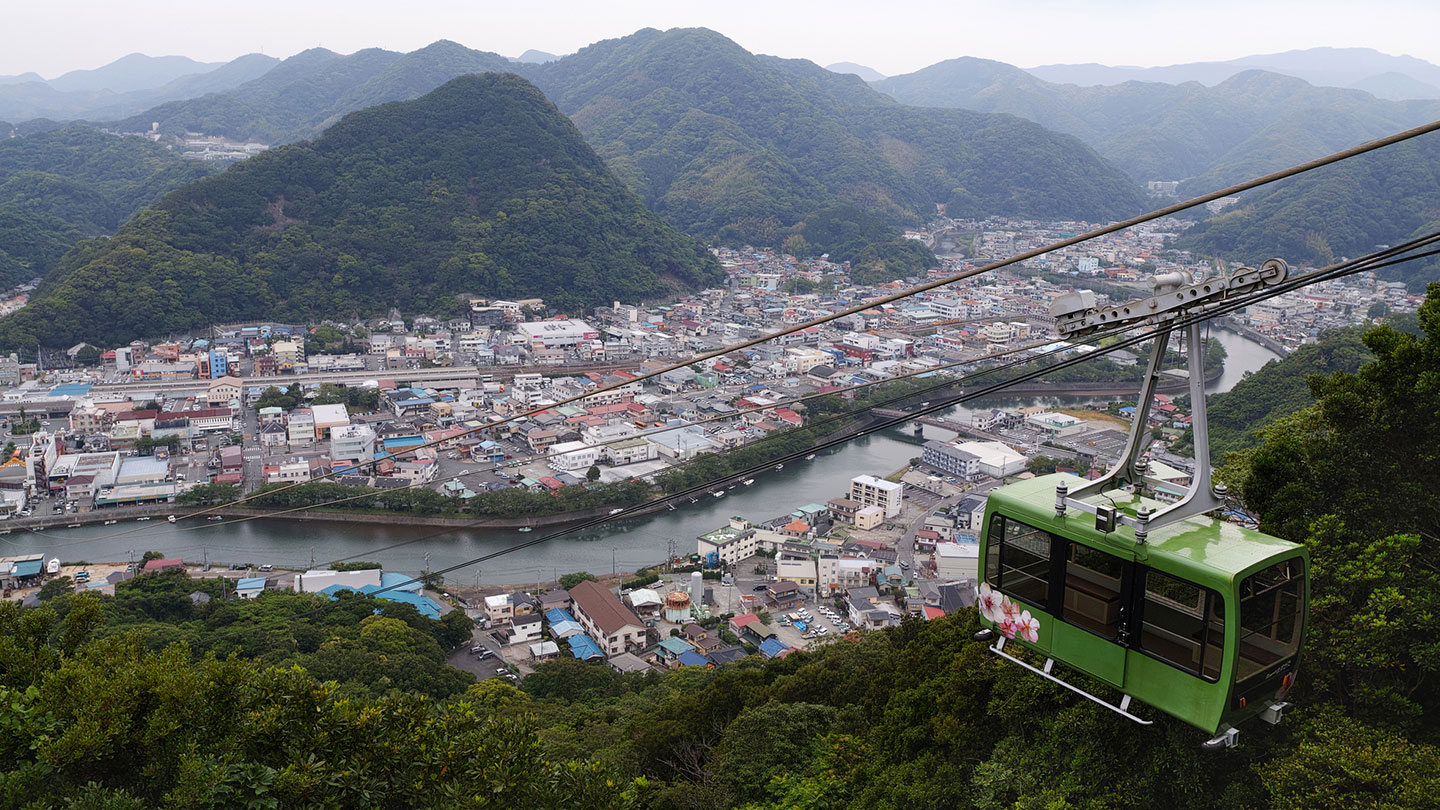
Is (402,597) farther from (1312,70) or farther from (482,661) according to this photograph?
(1312,70)

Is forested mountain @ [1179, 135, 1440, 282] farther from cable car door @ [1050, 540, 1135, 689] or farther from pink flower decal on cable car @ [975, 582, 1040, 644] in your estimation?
cable car door @ [1050, 540, 1135, 689]

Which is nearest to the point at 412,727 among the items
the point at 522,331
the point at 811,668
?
the point at 811,668

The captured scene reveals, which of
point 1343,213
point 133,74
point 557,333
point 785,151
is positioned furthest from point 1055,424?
point 133,74

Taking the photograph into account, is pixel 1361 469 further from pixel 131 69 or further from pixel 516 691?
pixel 131 69

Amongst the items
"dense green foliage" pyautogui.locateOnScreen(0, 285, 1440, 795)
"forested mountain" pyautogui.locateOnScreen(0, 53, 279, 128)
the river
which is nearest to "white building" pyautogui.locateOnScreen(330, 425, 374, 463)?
the river

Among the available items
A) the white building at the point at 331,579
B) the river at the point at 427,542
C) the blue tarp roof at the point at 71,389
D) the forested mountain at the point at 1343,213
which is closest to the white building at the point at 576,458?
the river at the point at 427,542

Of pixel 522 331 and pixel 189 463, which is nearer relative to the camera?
pixel 189 463
